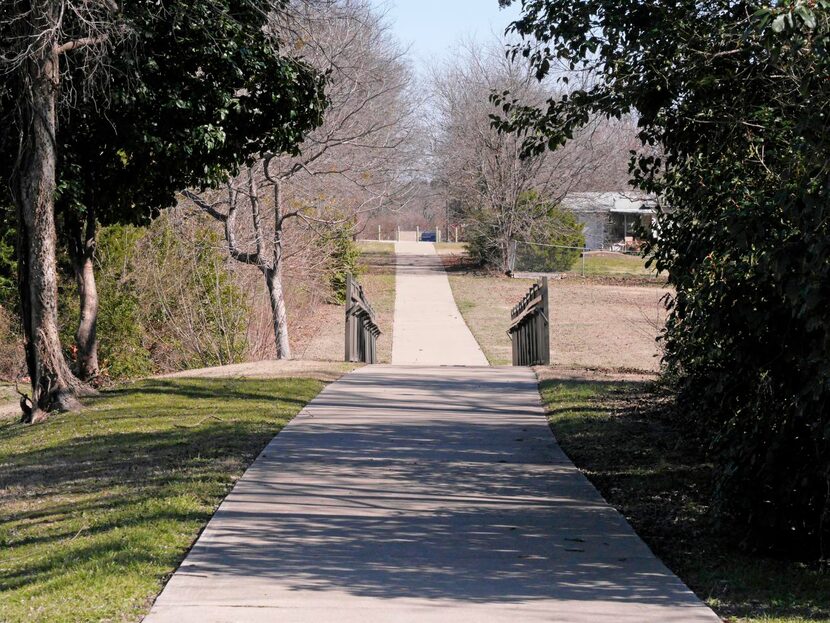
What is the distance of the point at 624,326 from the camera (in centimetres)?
3216

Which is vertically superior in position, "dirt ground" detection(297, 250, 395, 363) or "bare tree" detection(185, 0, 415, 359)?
"bare tree" detection(185, 0, 415, 359)

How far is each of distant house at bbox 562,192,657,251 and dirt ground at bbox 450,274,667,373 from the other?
4914 millimetres

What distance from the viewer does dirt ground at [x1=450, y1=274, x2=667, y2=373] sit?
2577cm

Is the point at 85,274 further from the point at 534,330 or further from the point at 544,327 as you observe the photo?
the point at 534,330

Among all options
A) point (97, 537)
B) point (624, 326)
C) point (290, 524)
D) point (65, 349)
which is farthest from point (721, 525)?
point (624, 326)

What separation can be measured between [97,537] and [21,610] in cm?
135

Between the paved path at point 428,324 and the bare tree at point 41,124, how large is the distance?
12.0 m

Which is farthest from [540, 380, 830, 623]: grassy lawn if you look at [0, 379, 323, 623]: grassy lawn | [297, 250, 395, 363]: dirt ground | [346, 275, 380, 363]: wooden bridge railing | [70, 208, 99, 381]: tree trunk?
[297, 250, 395, 363]: dirt ground

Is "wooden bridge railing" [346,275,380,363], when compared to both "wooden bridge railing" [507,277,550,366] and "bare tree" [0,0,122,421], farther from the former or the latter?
"bare tree" [0,0,122,421]

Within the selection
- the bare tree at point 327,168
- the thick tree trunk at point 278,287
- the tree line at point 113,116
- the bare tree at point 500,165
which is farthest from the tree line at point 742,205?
the bare tree at point 500,165

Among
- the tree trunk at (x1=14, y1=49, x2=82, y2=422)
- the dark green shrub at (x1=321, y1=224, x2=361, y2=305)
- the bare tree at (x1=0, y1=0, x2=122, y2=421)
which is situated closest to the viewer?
the bare tree at (x1=0, y1=0, x2=122, y2=421)

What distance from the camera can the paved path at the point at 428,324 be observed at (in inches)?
1035

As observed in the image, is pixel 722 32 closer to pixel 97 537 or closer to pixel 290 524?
pixel 290 524

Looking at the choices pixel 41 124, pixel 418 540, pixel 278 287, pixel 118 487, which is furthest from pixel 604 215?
pixel 418 540
